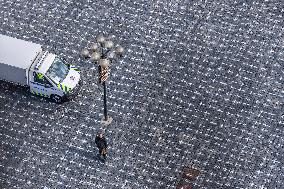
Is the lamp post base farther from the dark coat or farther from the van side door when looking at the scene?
the van side door

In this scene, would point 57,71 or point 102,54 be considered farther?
point 57,71

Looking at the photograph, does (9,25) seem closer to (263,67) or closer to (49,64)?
(49,64)

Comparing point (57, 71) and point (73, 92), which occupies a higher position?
point (57, 71)

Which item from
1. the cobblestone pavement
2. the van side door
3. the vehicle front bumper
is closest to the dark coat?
the cobblestone pavement

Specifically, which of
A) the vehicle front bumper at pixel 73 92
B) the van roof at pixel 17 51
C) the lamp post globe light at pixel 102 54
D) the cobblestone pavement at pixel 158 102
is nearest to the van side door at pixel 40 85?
the cobblestone pavement at pixel 158 102

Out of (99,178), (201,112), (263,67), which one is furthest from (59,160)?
(263,67)

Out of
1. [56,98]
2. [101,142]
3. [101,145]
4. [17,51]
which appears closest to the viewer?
[101,142]

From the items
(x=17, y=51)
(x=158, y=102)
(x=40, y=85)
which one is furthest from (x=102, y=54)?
(x=17, y=51)

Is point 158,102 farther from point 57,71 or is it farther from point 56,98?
point 57,71
